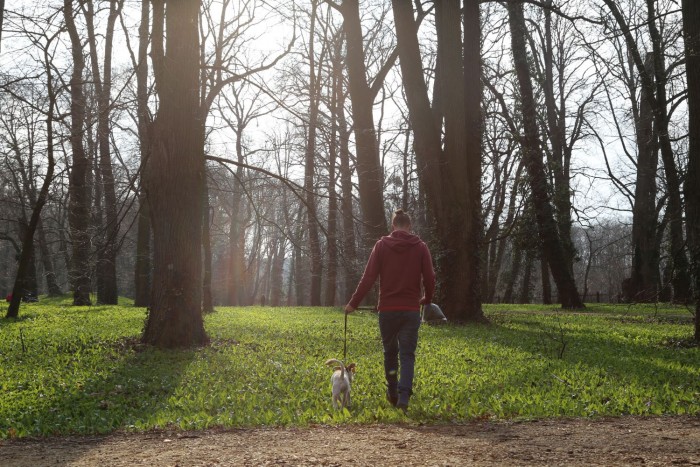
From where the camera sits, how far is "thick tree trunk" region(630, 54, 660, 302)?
30156mm

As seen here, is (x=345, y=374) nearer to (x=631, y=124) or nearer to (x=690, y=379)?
(x=690, y=379)

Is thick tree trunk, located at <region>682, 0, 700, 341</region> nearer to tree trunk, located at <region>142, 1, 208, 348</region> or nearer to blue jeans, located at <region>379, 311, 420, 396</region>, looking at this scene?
blue jeans, located at <region>379, 311, 420, 396</region>

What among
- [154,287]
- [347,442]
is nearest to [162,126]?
[154,287]

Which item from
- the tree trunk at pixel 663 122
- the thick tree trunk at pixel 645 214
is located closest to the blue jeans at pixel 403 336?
the tree trunk at pixel 663 122

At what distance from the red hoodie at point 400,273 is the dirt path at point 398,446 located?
1305mm

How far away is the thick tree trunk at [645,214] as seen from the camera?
30.2m

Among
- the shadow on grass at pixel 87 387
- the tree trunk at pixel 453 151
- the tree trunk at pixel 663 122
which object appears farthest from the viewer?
the tree trunk at pixel 453 151

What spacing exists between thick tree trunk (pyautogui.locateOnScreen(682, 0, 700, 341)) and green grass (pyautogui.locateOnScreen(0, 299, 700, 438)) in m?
1.62

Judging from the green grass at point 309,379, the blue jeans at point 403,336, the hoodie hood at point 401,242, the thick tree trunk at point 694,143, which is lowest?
the green grass at point 309,379

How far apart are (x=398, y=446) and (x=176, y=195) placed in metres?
7.83

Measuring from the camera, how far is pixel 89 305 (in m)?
27.3

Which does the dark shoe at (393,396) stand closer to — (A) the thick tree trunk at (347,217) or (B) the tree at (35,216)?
(A) the thick tree trunk at (347,217)

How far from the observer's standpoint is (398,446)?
5512 millimetres

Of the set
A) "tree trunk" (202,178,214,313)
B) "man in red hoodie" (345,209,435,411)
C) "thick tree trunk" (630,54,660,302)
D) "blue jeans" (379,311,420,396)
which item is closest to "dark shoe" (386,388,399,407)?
"man in red hoodie" (345,209,435,411)
